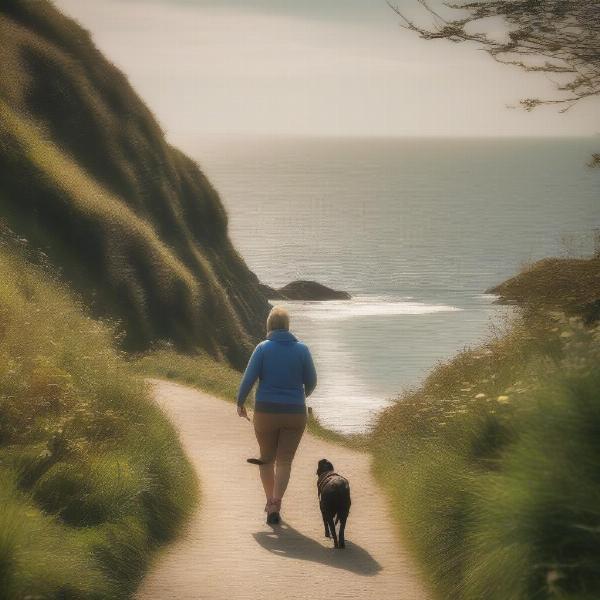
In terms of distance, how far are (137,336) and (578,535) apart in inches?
1527

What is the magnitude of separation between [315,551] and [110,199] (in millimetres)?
40268

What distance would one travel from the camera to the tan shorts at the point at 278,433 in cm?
1146

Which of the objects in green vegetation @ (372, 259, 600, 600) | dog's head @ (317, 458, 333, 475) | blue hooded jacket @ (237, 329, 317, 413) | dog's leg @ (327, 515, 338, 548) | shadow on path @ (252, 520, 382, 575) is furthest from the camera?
dog's head @ (317, 458, 333, 475)

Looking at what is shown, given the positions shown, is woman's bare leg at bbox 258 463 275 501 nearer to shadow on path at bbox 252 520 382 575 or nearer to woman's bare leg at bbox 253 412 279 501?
woman's bare leg at bbox 253 412 279 501

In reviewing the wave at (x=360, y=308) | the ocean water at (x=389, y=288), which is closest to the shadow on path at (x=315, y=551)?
the ocean water at (x=389, y=288)

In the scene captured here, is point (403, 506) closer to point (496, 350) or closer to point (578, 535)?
point (496, 350)

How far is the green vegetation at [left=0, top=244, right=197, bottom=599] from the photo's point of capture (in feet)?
25.6

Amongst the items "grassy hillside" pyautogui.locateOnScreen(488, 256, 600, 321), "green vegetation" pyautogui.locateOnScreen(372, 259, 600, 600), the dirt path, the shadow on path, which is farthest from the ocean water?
the shadow on path

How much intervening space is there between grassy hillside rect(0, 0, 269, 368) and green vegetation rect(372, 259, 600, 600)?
1165 inches

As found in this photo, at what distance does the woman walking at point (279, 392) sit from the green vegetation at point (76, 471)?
1189 mm

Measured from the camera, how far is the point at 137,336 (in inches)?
1756

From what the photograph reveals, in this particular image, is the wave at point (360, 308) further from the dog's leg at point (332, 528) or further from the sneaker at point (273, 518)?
the dog's leg at point (332, 528)

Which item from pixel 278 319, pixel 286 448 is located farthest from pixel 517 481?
pixel 278 319

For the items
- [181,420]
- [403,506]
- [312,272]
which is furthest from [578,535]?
[312,272]
